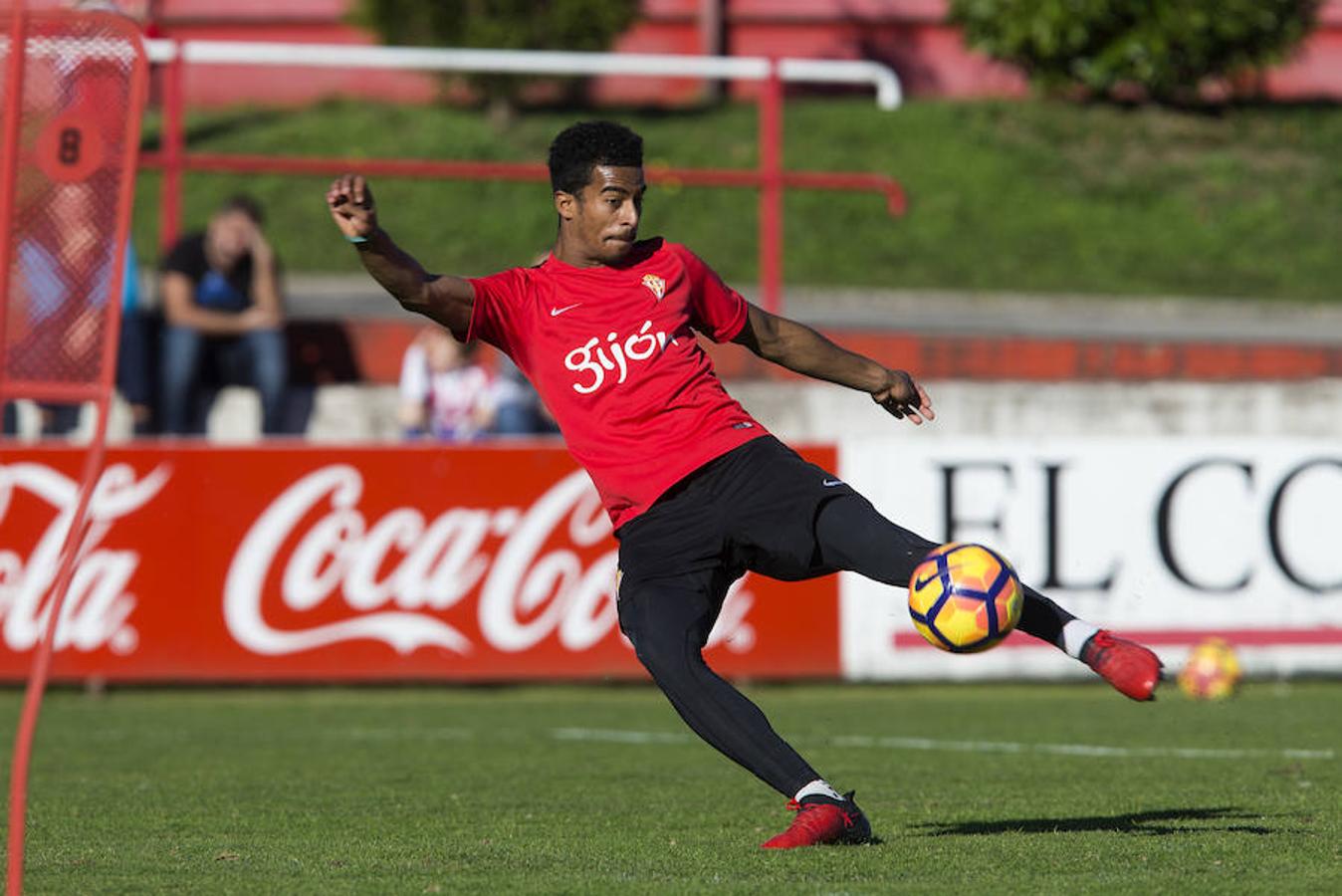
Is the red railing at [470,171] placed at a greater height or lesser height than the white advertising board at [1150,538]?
greater

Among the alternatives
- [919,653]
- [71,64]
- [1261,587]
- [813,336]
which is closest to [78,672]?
[919,653]

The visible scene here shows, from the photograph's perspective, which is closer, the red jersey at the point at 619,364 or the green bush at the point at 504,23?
the red jersey at the point at 619,364

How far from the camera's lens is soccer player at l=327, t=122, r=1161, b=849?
664cm

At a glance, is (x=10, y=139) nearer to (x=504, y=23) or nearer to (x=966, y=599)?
(x=966, y=599)

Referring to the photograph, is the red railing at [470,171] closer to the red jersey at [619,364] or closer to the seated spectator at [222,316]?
the seated spectator at [222,316]

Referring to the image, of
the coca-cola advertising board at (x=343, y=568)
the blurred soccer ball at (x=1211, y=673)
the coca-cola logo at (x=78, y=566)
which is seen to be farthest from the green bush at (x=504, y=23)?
the blurred soccer ball at (x=1211, y=673)

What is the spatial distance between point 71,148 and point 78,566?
850cm

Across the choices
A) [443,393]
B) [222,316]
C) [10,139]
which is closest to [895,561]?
[10,139]

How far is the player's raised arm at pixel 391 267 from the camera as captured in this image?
612cm

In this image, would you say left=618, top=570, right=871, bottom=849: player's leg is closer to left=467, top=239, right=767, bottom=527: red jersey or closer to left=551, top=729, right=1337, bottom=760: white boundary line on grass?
left=467, top=239, right=767, bottom=527: red jersey

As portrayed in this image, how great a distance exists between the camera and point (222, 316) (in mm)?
15133

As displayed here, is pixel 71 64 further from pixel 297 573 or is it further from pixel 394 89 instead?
pixel 394 89

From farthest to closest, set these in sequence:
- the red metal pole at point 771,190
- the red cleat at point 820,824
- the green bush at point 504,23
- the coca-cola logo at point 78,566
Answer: the green bush at point 504,23 < the red metal pole at point 771,190 < the coca-cola logo at point 78,566 < the red cleat at point 820,824

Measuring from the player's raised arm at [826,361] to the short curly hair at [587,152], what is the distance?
664mm
